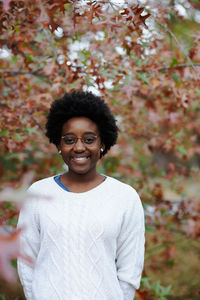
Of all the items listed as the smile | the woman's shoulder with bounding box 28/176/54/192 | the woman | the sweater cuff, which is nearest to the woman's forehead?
the woman

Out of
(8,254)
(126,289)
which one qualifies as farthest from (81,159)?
(8,254)

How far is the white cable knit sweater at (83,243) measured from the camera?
181cm

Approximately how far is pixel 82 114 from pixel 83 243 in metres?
0.70

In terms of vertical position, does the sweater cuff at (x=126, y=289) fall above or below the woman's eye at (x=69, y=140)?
below

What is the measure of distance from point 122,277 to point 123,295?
4.2 inches

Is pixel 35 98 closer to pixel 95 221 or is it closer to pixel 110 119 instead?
pixel 110 119

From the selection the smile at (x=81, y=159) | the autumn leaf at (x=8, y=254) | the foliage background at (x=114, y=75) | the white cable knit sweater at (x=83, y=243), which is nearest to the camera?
the autumn leaf at (x=8, y=254)

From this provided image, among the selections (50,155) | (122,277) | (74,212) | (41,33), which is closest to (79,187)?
(74,212)

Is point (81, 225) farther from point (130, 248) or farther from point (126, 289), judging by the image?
point (126, 289)

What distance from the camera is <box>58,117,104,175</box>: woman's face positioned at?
1.94 m

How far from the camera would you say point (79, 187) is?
1987 millimetres

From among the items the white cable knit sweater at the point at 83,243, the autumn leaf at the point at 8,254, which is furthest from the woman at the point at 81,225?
the autumn leaf at the point at 8,254

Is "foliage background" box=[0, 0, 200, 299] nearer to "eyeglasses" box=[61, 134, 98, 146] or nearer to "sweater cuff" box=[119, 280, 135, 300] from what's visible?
"eyeglasses" box=[61, 134, 98, 146]

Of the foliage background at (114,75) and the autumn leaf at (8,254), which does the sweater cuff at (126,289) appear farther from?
the autumn leaf at (8,254)
